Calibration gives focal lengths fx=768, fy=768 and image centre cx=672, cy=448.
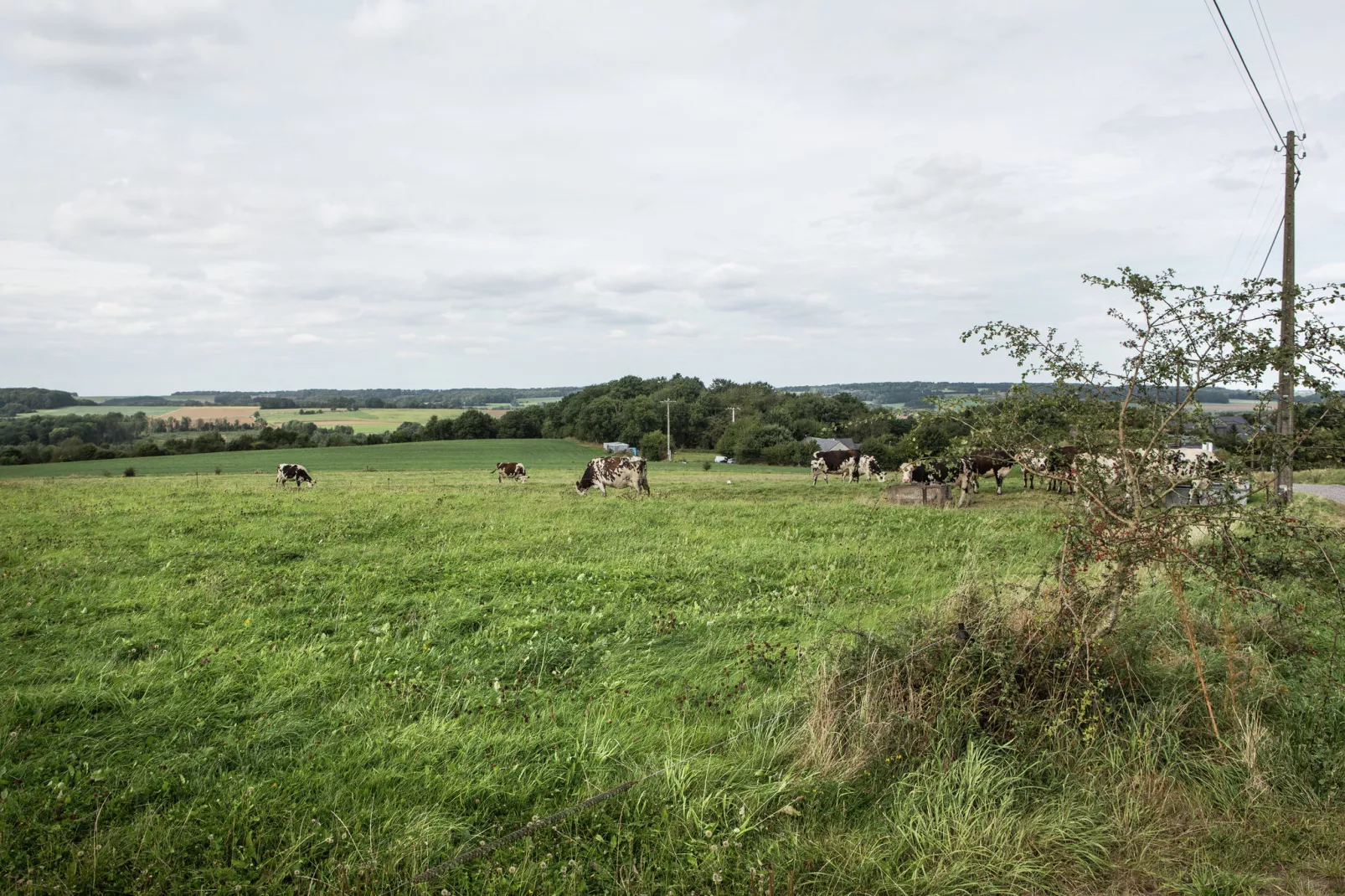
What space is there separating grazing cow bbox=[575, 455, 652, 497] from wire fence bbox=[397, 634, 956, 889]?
19.9m

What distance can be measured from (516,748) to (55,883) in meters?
2.51

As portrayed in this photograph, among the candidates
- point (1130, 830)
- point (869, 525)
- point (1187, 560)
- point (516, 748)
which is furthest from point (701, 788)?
point (869, 525)

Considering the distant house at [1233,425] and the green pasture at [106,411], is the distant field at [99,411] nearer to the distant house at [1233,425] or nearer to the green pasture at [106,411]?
the green pasture at [106,411]

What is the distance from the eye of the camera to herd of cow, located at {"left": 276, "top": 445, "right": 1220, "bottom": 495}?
6586 millimetres

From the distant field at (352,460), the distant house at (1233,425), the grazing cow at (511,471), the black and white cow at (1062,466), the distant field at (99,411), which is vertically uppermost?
the distant field at (99,411)

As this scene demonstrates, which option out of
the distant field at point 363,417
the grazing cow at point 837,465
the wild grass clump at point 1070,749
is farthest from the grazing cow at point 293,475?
the distant field at point 363,417

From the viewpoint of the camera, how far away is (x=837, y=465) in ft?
123

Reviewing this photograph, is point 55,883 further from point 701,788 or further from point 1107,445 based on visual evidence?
point 1107,445

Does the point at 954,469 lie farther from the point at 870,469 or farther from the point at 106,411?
the point at 106,411

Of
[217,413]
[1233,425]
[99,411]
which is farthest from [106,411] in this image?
[1233,425]

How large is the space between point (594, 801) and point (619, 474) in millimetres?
21675

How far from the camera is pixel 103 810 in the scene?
4473 millimetres

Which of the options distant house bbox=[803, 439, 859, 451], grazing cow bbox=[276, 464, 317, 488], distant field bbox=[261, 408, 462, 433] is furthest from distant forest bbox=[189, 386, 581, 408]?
grazing cow bbox=[276, 464, 317, 488]

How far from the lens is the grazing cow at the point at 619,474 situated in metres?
26.1
